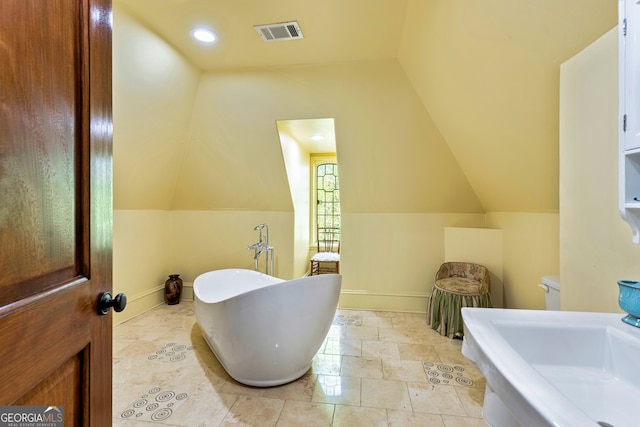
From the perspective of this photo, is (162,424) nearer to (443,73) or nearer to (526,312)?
(526,312)

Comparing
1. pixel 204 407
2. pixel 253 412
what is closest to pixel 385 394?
pixel 253 412

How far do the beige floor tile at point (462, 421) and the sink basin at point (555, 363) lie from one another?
2.20 feet

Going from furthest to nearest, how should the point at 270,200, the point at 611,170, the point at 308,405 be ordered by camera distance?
the point at 270,200 → the point at 308,405 → the point at 611,170

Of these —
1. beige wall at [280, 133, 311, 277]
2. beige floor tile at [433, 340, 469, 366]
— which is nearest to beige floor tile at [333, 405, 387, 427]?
beige floor tile at [433, 340, 469, 366]

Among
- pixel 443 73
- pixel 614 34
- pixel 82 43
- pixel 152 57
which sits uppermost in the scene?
pixel 152 57

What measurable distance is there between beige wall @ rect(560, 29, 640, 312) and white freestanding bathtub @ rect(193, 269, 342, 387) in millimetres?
1355

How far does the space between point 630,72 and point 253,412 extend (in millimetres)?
2360

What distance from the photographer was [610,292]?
1274mm

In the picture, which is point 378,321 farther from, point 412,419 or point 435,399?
point 412,419

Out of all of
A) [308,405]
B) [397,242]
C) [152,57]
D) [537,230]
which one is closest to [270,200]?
[397,242]

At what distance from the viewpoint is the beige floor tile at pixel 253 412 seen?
170cm

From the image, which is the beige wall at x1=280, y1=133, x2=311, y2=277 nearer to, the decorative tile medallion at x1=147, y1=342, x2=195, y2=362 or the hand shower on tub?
the hand shower on tub

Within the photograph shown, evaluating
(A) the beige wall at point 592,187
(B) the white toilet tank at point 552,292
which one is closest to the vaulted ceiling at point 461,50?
(A) the beige wall at point 592,187

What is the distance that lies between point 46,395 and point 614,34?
229 centimetres
